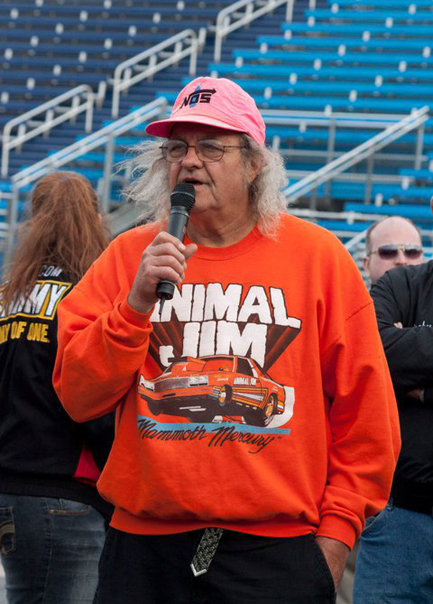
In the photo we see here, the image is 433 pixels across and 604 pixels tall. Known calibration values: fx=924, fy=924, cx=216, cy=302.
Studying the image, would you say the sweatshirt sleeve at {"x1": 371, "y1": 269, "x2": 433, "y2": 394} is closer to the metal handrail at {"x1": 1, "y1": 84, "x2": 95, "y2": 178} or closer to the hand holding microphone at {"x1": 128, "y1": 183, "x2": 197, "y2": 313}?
the hand holding microphone at {"x1": 128, "y1": 183, "x2": 197, "y2": 313}

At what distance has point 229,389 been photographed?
6.13ft

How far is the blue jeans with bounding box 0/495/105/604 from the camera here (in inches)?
93.0

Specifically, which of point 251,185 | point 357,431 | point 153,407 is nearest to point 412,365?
point 357,431

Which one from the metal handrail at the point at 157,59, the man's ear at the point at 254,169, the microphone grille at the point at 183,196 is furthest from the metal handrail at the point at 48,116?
the microphone grille at the point at 183,196

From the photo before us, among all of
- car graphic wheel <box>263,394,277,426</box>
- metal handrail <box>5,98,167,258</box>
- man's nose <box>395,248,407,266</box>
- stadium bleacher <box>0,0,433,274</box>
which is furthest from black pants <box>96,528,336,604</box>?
stadium bleacher <box>0,0,433,274</box>

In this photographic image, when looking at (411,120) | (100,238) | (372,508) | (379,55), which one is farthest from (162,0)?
(372,508)

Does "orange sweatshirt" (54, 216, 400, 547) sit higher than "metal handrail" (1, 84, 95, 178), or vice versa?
"metal handrail" (1, 84, 95, 178)

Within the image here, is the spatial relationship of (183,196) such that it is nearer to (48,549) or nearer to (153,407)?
(153,407)

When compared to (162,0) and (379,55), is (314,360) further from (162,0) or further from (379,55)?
(162,0)

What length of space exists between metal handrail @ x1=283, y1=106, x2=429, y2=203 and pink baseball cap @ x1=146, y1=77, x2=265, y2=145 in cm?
609

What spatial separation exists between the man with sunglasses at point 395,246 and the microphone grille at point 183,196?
5.66 feet

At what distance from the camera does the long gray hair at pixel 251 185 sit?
6.69 ft

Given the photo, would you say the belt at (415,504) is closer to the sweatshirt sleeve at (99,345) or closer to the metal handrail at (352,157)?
the sweatshirt sleeve at (99,345)

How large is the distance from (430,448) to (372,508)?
568mm
